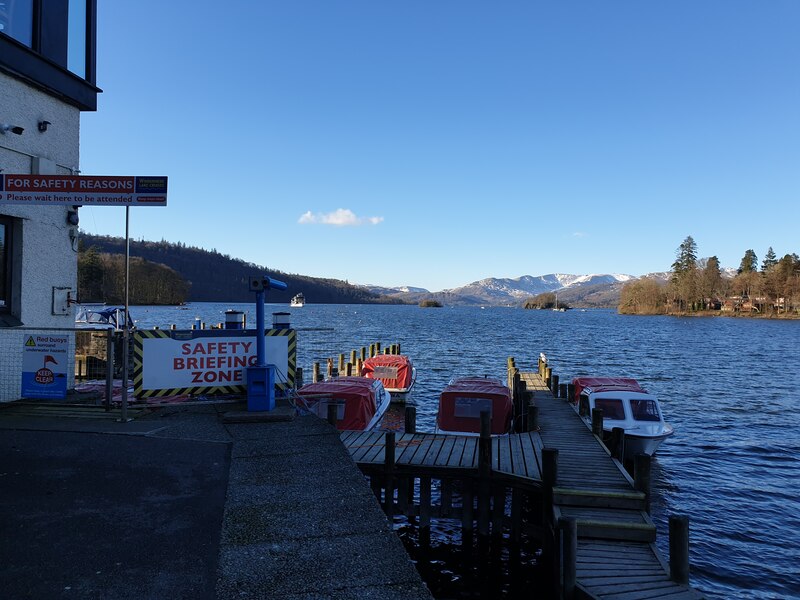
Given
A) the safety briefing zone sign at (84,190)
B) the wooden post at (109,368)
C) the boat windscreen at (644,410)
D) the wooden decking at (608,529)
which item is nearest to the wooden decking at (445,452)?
the wooden decking at (608,529)

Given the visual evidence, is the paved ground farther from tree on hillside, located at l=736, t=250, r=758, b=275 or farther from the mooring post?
tree on hillside, located at l=736, t=250, r=758, b=275

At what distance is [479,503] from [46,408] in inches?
366

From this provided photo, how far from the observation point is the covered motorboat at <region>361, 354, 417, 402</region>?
3030 centimetres

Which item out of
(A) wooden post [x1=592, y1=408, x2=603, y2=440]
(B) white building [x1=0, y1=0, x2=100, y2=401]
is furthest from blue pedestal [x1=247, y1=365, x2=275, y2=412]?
(A) wooden post [x1=592, y1=408, x2=603, y2=440]

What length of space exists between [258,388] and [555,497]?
619 cm

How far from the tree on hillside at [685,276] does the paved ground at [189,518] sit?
181m

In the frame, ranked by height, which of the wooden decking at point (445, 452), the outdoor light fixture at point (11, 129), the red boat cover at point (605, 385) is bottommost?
the wooden decking at point (445, 452)

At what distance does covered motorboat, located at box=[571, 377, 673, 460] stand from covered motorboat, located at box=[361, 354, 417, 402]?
1228cm

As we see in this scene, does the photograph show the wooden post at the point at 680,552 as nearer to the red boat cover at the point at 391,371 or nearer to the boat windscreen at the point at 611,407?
the boat windscreen at the point at 611,407

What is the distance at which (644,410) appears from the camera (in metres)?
18.7

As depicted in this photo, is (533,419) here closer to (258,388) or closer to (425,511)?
(425,511)

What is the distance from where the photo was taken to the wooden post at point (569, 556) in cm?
835

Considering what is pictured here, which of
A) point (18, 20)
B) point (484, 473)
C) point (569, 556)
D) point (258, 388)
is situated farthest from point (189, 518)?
point (18, 20)

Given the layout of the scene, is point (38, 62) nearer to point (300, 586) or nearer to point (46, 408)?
point (46, 408)
